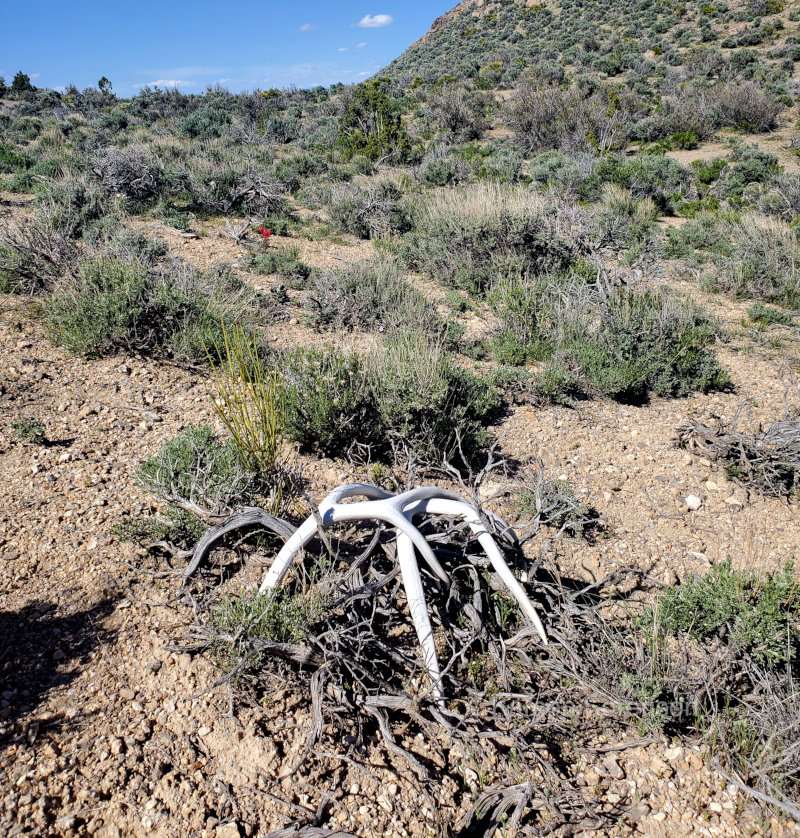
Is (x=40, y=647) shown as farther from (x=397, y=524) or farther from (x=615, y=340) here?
(x=615, y=340)

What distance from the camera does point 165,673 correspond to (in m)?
2.51

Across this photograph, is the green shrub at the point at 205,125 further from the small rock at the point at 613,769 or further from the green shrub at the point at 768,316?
the small rock at the point at 613,769

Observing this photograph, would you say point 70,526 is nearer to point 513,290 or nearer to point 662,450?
point 662,450

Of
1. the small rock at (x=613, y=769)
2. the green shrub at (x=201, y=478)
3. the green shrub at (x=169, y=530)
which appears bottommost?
the small rock at (x=613, y=769)

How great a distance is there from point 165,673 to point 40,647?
0.55 meters

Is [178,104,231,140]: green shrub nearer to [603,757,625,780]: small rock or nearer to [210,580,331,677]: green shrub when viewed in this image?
[210,580,331,677]: green shrub

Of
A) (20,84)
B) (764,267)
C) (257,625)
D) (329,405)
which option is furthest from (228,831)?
(20,84)

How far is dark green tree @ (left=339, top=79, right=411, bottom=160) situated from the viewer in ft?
47.1

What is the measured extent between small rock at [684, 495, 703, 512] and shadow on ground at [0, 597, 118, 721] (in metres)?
3.64

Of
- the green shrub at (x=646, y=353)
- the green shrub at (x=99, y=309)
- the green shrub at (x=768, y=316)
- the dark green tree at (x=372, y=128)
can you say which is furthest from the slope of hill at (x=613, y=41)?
the green shrub at (x=99, y=309)

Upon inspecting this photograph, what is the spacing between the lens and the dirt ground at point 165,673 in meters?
2.09

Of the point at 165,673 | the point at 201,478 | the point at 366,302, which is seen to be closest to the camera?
the point at 165,673

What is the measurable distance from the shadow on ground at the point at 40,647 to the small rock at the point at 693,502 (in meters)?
3.64

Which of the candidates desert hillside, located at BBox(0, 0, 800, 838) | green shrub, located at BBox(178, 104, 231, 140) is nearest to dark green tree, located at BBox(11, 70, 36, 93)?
green shrub, located at BBox(178, 104, 231, 140)
